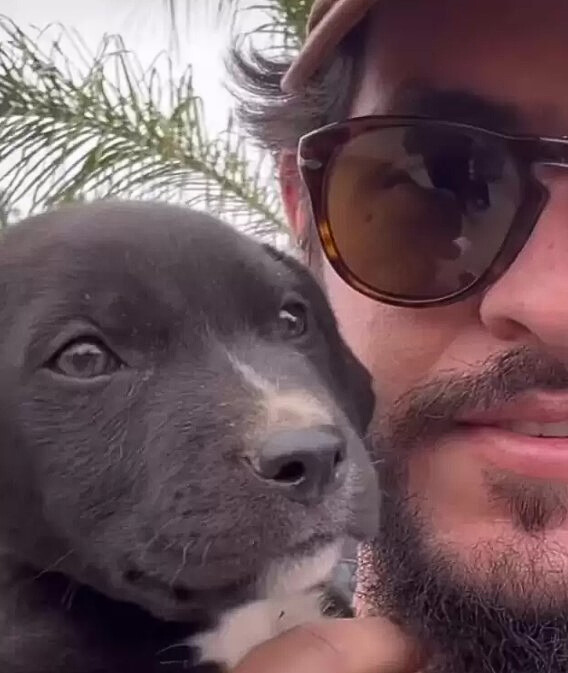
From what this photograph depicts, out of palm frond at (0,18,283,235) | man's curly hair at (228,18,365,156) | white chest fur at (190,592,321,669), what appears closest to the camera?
white chest fur at (190,592,321,669)

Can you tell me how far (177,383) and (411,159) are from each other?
0.48m

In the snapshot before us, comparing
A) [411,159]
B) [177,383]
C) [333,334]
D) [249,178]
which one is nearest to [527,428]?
[333,334]

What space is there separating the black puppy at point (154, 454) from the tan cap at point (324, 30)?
0.33m

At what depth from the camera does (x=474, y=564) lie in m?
1.62

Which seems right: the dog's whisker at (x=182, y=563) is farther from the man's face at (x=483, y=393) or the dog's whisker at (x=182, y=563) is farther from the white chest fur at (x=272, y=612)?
the man's face at (x=483, y=393)

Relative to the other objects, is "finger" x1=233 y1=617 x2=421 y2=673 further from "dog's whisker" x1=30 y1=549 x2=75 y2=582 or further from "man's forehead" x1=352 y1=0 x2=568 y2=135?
"man's forehead" x1=352 y1=0 x2=568 y2=135

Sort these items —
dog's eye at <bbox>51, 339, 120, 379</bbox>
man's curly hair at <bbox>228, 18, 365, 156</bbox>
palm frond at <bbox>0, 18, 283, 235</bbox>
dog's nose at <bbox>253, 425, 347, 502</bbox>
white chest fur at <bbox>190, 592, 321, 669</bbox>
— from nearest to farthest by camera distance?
dog's nose at <bbox>253, 425, 347, 502</bbox> → dog's eye at <bbox>51, 339, 120, 379</bbox> → white chest fur at <bbox>190, 592, 321, 669</bbox> → man's curly hair at <bbox>228, 18, 365, 156</bbox> → palm frond at <bbox>0, 18, 283, 235</bbox>

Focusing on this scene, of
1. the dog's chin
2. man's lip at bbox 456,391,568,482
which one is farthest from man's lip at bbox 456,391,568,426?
the dog's chin

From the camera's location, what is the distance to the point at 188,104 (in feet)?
12.2

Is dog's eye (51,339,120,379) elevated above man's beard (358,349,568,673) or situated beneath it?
elevated above

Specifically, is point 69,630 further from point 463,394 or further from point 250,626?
point 463,394

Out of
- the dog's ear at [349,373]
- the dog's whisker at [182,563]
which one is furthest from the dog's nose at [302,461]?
the dog's ear at [349,373]

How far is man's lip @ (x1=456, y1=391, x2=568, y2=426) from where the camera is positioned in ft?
5.15

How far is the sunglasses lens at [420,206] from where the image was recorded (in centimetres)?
160
